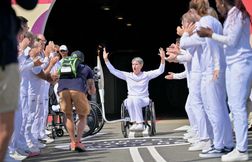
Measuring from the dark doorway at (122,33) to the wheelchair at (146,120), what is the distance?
8.48m

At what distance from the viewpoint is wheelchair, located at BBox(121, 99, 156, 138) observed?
1031 centimetres

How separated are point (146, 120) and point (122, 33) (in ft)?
53.1

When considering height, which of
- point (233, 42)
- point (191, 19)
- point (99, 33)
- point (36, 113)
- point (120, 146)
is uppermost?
point (99, 33)

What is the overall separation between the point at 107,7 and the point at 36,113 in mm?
13708

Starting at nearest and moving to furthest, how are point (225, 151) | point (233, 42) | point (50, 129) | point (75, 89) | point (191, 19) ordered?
point (233, 42) < point (225, 151) < point (191, 19) < point (75, 89) < point (50, 129)

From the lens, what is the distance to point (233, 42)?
556 centimetres

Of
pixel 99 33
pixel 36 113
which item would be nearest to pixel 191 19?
pixel 36 113

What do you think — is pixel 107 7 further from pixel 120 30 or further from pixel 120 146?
pixel 120 146

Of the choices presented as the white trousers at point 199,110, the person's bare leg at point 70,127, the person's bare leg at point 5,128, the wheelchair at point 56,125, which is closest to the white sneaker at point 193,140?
the white trousers at point 199,110

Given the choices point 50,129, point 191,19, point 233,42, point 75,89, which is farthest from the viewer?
point 50,129

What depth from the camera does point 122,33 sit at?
26.3m

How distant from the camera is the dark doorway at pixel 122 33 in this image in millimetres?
20688

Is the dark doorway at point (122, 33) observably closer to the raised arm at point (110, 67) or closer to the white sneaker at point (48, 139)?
the raised arm at point (110, 67)

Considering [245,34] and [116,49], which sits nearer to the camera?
[245,34]
